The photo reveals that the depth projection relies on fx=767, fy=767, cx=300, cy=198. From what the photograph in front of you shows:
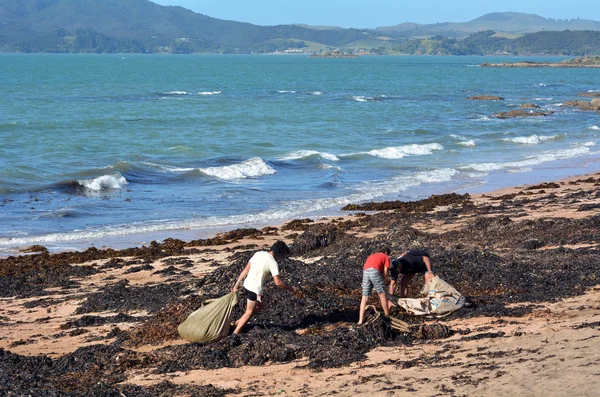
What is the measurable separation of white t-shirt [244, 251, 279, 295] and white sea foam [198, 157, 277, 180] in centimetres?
1889

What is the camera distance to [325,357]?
945 cm

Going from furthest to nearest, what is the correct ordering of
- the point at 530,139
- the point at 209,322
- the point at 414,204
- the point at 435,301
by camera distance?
the point at 530,139 < the point at 414,204 < the point at 435,301 < the point at 209,322

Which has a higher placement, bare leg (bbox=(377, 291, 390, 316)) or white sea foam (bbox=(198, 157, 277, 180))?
bare leg (bbox=(377, 291, 390, 316))

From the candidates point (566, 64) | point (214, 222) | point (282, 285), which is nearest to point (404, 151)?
point (214, 222)

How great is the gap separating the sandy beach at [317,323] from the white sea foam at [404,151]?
17411 mm

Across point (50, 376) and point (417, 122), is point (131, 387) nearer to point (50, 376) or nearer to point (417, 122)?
point (50, 376)

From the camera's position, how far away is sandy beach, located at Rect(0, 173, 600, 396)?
8531 mm

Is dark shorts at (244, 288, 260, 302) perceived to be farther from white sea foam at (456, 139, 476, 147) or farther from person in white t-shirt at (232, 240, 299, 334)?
white sea foam at (456, 139, 476, 147)

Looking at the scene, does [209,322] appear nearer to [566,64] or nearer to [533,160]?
[533,160]

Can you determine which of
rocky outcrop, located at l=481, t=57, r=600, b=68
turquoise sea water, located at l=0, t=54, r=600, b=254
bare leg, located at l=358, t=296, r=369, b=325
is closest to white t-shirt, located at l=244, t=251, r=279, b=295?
bare leg, located at l=358, t=296, r=369, b=325

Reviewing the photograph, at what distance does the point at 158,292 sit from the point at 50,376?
3948mm

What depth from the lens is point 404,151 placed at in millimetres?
36250

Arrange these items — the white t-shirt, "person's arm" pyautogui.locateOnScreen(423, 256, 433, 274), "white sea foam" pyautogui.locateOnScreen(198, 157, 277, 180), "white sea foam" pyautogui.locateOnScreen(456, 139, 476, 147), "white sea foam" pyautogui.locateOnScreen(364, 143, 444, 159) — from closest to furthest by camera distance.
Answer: the white t-shirt → "person's arm" pyautogui.locateOnScreen(423, 256, 433, 274) → "white sea foam" pyautogui.locateOnScreen(198, 157, 277, 180) → "white sea foam" pyautogui.locateOnScreen(364, 143, 444, 159) → "white sea foam" pyautogui.locateOnScreen(456, 139, 476, 147)

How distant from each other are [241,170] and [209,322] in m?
20.0
